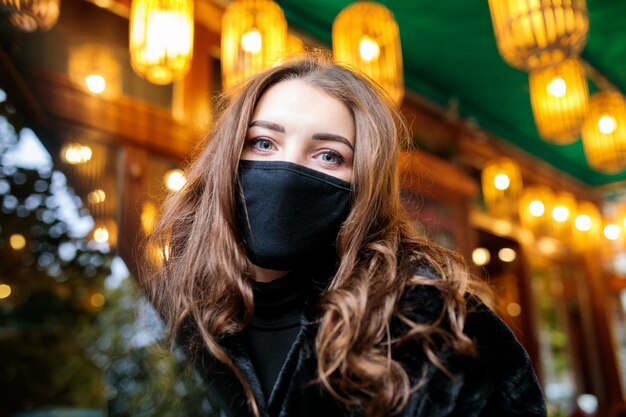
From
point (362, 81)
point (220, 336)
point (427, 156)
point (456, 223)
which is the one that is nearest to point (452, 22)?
point (427, 156)

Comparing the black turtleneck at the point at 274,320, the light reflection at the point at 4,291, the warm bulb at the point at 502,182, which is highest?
the warm bulb at the point at 502,182

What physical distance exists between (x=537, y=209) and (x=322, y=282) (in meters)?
5.31

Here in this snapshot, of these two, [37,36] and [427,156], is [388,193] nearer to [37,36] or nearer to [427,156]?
[37,36]

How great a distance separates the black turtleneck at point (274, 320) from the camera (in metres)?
0.99

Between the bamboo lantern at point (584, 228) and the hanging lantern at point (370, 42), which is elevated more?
the hanging lantern at point (370, 42)

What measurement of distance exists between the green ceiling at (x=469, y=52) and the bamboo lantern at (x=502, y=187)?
1.80 ft

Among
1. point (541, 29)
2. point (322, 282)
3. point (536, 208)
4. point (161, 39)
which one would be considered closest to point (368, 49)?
point (541, 29)

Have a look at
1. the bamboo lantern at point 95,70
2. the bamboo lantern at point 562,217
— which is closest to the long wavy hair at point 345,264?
the bamboo lantern at point 95,70

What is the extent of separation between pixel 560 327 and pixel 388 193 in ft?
21.3

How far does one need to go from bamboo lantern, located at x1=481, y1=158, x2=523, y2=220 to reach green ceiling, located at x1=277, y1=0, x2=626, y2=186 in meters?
0.55

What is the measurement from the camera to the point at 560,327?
6.82 m

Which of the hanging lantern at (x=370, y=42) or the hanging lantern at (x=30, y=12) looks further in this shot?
the hanging lantern at (x=370, y=42)

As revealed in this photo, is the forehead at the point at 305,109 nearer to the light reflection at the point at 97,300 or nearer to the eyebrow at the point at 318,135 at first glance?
the eyebrow at the point at 318,135

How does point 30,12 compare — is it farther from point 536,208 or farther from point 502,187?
point 536,208
